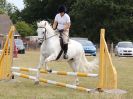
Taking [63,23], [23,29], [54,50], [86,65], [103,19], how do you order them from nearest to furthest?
[54,50] → [63,23] → [86,65] → [103,19] → [23,29]

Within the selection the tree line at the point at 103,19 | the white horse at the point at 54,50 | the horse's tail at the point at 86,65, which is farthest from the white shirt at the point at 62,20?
the tree line at the point at 103,19

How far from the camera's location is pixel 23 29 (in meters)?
96.4

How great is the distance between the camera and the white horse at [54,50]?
1587cm

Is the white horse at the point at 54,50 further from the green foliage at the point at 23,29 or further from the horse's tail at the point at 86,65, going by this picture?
the green foliage at the point at 23,29

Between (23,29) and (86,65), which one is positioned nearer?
(86,65)

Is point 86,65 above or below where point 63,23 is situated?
below

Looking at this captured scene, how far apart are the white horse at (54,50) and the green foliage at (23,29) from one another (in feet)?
252

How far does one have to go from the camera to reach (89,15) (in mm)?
77312

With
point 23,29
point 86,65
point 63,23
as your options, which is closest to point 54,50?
point 63,23

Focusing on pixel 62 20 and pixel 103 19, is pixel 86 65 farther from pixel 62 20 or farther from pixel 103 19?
pixel 103 19

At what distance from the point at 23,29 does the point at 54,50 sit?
8101cm

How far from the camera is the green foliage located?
3698 inches

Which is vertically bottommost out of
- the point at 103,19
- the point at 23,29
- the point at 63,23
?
the point at 63,23

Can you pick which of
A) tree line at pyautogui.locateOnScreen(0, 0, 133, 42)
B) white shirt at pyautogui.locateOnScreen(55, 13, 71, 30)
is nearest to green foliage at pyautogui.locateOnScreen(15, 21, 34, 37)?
tree line at pyautogui.locateOnScreen(0, 0, 133, 42)
